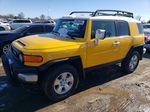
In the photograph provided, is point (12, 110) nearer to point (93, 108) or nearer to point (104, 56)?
point (93, 108)

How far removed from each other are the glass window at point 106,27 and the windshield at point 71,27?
31 centimetres

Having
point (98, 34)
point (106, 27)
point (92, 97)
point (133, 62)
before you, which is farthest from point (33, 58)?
point (133, 62)

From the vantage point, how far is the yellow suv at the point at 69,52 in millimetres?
3148

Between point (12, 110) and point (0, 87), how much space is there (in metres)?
1.22

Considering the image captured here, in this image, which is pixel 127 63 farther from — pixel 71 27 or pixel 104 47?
pixel 71 27

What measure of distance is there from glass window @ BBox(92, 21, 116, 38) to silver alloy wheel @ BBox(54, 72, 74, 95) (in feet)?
3.82

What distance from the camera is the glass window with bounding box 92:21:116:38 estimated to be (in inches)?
155

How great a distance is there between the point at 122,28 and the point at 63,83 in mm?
2524

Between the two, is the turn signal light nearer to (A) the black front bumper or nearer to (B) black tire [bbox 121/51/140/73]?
(A) the black front bumper

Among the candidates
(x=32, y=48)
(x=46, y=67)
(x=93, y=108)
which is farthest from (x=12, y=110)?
(x=93, y=108)

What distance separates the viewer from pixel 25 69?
3090 millimetres

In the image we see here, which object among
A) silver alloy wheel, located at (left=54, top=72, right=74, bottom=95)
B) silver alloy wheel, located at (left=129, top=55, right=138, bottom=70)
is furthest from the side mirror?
silver alloy wheel, located at (left=129, top=55, right=138, bottom=70)

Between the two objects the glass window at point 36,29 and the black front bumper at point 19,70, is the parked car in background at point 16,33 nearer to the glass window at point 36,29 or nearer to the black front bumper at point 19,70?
the glass window at point 36,29

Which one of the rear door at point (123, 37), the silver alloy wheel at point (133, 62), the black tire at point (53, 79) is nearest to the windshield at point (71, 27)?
the black tire at point (53, 79)
